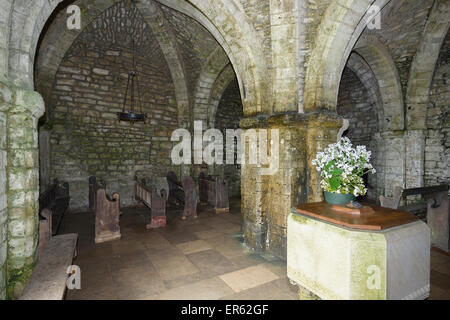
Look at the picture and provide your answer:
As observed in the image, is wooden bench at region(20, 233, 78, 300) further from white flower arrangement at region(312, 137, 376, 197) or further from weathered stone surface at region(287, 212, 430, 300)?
white flower arrangement at region(312, 137, 376, 197)

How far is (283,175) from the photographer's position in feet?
11.7

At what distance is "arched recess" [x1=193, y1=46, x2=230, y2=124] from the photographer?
6.59 meters

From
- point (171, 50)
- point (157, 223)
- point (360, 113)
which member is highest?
point (171, 50)

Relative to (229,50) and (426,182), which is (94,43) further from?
(426,182)

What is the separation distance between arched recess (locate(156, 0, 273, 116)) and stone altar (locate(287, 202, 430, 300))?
7.47ft

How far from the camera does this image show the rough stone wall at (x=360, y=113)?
763 centimetres

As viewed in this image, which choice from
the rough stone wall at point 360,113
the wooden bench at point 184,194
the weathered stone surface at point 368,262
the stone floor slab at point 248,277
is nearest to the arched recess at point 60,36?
the wooden bench at point 184,194

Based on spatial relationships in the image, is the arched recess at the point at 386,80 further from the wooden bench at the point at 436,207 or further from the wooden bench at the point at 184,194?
the wooden bench at the point at 184,194

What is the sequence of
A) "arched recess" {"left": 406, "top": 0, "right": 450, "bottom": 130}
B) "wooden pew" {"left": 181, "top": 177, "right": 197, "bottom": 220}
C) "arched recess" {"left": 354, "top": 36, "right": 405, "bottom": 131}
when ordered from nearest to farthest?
"arched recess" {"left": 406, "top": 0, "right": 450, "bottom": 130}
"wooden pew" {"left": 181, "top": 177, "right": 197, "bottom": 220}
"arched recess" {"left": 354, "top": 36, "right": 405, "bottom": 131}

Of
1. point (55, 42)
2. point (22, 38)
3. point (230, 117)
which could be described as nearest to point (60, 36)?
point (55, 42)

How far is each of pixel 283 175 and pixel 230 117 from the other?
20.0 ft

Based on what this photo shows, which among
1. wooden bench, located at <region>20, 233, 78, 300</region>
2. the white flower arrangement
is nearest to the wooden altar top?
the white flower arrangement

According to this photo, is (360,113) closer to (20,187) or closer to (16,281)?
(20,187)
